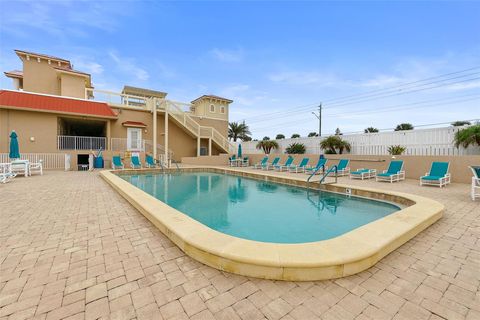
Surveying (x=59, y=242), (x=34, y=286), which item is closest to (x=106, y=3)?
(x=59, y=242)

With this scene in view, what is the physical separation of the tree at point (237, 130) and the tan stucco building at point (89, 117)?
23.2 feet

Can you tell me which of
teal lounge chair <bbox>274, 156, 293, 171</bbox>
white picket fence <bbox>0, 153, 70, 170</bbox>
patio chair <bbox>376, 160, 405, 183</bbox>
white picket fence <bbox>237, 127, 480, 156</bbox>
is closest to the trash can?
white picket fence <bbox>0, 153, 70, 170</bbox>

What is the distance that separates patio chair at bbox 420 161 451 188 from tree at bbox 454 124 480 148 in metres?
2.40

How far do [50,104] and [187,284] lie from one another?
17.2 m

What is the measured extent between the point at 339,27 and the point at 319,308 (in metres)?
14.2

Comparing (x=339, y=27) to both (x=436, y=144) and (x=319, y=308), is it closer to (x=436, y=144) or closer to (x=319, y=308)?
(x=436, y=144)

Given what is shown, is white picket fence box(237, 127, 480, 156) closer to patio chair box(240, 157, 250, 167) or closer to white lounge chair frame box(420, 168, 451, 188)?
white lounge chair frame box(420, 168, 451, 188)

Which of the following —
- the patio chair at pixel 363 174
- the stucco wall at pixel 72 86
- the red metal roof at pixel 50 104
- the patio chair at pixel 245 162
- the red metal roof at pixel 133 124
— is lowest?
the patio chair at pixel 363 174

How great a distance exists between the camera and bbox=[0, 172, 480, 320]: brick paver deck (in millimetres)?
1754

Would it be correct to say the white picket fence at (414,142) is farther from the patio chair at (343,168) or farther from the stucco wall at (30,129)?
the stucco wall at (30,129)

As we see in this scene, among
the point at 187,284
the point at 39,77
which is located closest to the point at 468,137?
the point at 187,284

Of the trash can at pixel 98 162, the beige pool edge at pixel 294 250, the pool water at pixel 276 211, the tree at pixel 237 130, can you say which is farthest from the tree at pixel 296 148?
the tree at pixel 237 130

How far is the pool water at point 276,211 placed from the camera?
453 centimetres

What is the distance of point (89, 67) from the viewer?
20750mm
